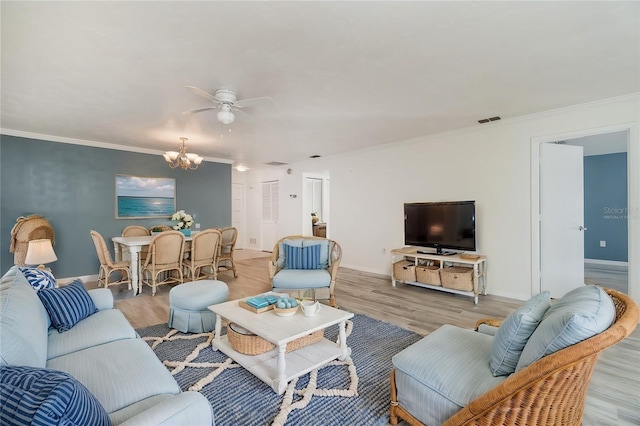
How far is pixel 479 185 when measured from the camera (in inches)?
171

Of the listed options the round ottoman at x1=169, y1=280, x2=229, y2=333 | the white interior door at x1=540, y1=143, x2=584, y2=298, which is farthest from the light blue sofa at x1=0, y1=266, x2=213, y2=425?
the white interior door at x1=540, y1=143, x2=584, y2=298

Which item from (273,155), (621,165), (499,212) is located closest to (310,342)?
(499,212)

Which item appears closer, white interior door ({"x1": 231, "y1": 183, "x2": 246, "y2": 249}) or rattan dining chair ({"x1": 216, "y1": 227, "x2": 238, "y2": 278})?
rattan dining chair ({"x1": 216, "y1": 227, "x2": 238, "y2": 278})

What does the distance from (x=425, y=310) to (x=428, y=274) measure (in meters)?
0.84

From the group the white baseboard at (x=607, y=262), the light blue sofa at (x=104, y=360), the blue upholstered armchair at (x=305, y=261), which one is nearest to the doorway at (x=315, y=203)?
the blue upholstered armchair at (x=305, y=261)

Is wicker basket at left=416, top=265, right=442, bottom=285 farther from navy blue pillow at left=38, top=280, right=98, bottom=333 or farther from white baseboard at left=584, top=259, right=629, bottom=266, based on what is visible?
white baseboard at left=584, top=259, right=629, bottom=266

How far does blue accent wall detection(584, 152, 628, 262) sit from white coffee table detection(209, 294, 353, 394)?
687cm

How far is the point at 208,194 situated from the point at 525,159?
606 centimetres

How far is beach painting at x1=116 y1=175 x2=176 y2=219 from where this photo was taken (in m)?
5.53

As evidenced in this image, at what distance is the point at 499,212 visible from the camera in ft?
13.7

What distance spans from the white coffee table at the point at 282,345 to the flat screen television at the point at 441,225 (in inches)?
107

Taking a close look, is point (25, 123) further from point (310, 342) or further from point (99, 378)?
point (310, 342)

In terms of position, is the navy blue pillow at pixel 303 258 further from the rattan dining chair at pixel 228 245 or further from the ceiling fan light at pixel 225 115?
the rattan dining chair at pixel 228 245

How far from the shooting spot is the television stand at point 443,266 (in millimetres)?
3949
